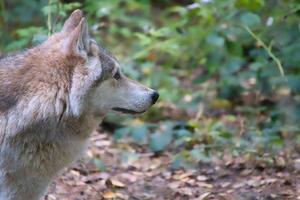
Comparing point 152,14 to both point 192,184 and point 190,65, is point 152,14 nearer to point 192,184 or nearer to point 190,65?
point 190,65

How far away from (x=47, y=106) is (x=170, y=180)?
7.33 ft

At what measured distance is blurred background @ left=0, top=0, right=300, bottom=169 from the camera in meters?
6.46

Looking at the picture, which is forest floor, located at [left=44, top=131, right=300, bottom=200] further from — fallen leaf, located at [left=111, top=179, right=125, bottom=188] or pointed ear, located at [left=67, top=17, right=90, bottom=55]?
pointed ear, located at [left=67, top=17, right=90, bottom=55]

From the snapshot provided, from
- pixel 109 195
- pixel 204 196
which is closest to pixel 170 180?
pixel 204 196

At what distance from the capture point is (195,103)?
8.57 m

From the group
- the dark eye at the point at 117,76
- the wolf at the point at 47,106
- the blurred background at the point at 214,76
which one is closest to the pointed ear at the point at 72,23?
the wolf at the point at 47,106

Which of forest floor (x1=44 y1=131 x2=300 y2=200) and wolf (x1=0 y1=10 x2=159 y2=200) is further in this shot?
forest floor (x1=44 y1=131 x2=300 y2=200)

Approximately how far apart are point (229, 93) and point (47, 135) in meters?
4.68

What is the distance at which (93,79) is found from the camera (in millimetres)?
4414

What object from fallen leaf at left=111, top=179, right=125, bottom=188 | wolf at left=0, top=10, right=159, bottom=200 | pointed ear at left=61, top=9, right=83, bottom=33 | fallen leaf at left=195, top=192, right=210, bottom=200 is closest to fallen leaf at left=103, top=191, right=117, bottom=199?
fallen leaf at left=111, top=179, right=125, bottom=188

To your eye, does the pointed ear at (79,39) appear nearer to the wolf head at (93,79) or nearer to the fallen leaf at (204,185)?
the wolf head at (93,79)

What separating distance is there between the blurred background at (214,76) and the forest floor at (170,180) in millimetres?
139

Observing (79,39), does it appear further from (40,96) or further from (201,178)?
(201,178)

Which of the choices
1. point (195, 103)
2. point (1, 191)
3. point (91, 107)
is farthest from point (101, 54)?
point (195, 103)
